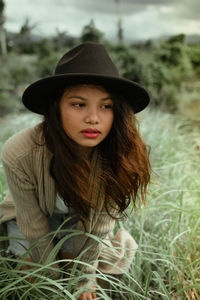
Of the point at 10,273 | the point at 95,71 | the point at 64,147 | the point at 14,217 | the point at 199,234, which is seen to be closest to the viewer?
the point at 95,71

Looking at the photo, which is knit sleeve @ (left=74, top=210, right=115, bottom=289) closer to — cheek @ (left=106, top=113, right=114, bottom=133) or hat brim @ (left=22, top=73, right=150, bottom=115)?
cheek @ (left=106, top=113, right=114, bottom=133)

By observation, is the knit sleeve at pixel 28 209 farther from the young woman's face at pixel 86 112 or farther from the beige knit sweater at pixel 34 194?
the young woman's face at pixel 86 112

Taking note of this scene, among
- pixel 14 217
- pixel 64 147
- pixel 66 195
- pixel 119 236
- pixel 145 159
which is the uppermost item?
pixel 64 147

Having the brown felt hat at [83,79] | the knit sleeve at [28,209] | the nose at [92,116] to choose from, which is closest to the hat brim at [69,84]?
the brown felt hat at [83,79]

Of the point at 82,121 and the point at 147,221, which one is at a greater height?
the point at 82,121

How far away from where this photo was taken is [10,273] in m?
1.25

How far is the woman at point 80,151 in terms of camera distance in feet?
3.51

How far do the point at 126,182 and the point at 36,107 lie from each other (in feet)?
1.72

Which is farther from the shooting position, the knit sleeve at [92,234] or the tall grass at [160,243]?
the knit sleeve at [92,234]

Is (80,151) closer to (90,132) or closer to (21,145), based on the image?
(90,132)

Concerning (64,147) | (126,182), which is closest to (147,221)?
(126,182)

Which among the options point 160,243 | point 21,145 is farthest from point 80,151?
point 160,243

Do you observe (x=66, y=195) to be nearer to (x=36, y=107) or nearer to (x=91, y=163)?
(x=91, y=163)

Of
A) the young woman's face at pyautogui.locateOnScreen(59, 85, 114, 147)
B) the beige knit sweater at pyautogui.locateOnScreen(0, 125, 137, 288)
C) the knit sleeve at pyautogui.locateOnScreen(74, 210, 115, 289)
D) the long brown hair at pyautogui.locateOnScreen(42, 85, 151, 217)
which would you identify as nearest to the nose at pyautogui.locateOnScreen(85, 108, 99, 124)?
the young woman's face at pyautogui.locateOnScreen(59, 85, 114, 147)
